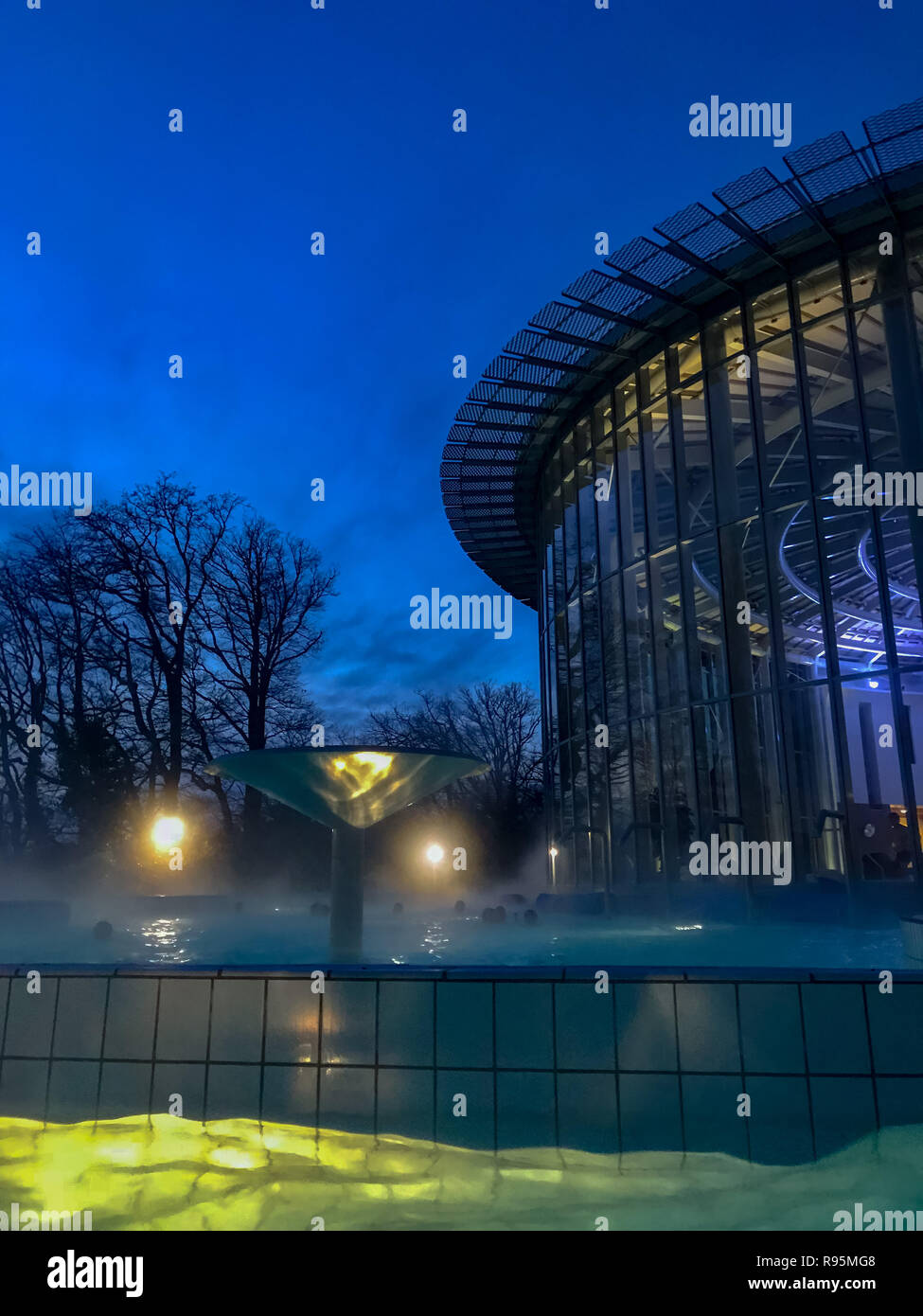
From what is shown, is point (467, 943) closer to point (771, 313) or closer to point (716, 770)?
point (716, 770)

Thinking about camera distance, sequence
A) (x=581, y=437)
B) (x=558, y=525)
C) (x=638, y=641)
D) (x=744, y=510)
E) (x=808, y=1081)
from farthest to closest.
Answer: (x=558, y=525), (x=581, y=437), (x=638, y=641), (x=744, y=510), (x=808, y=1081)

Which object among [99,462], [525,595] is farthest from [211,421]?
[525,595]

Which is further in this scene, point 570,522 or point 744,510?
point 570,522

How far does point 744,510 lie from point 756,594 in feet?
4.40

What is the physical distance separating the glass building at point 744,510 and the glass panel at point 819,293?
3 cm

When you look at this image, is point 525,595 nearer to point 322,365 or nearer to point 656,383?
point 656,383

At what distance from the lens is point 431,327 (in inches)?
4021

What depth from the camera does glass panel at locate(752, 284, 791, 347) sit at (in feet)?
42.2

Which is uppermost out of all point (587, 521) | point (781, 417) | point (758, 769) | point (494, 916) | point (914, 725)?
point (781, 417)

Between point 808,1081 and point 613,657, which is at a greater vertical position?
point 613,657

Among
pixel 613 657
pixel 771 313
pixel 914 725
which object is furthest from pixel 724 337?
pixel 914 725

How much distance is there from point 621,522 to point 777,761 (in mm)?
5367

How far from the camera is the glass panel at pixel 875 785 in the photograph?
1082 cm

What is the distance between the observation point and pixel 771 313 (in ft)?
42.8
